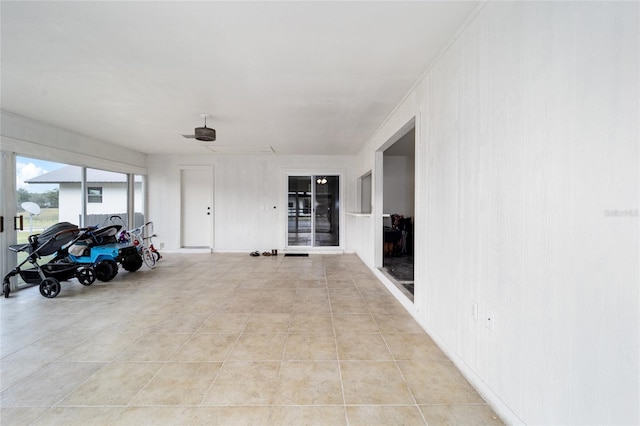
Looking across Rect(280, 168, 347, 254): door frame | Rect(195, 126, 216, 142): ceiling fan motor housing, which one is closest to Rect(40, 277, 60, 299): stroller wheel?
Rect(195, 126, 216, 142): ceiling fan motor housing

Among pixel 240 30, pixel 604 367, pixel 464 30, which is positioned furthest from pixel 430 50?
pixel 604 367

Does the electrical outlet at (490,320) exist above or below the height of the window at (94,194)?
below

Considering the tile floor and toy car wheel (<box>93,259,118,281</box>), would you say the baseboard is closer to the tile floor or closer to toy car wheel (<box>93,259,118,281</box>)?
the tile floor

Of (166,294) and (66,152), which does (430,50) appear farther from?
(66,152)

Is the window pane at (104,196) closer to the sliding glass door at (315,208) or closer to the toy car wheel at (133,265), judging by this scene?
the toy car wheel at (133,265)

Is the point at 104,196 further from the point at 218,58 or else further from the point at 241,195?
the point at 218,58

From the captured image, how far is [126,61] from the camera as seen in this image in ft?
8.13

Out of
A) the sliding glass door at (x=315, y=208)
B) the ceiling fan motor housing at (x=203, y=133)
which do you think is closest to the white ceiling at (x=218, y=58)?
the ceiling fan motor housing at (x=203, y=133)

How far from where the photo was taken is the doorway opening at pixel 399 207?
539 cm

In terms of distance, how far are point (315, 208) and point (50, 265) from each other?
16.7 ft

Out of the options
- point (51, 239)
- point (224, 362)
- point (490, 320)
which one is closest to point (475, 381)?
point (490, 320)

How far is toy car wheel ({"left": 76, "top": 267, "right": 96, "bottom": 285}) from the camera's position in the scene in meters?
4.18

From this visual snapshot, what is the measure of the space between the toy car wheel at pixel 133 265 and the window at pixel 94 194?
5.34 feet

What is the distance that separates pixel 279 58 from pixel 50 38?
5.86 ft
